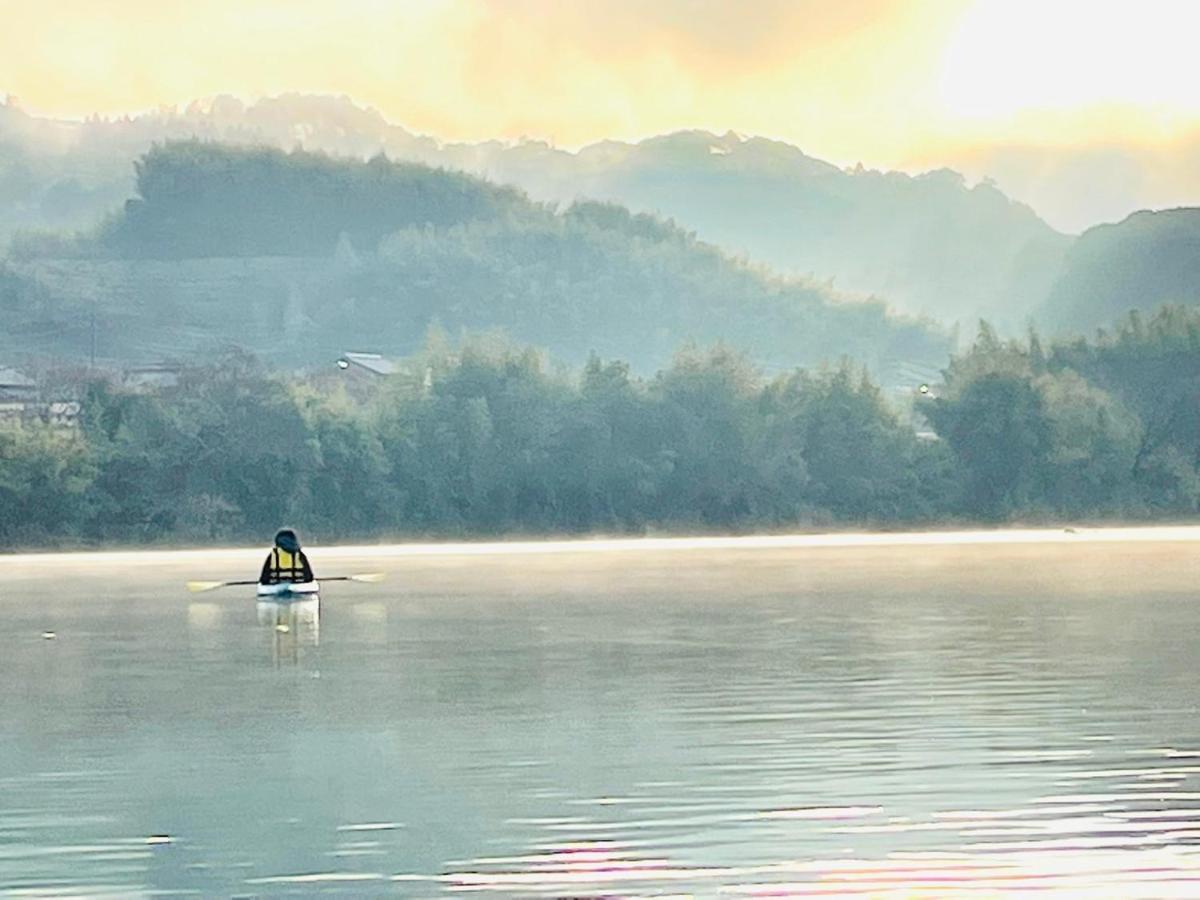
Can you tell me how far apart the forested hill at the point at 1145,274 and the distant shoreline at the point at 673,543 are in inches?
3279

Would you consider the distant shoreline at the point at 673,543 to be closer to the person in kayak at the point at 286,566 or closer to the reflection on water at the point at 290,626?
the person in kayak at the point at 286,566

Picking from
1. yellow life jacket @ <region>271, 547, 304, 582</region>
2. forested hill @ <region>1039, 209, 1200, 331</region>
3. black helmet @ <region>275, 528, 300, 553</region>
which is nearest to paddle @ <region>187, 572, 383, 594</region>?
black helmet @ <region>275, 528, 300, 553</region>

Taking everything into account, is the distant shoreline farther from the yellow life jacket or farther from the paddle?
the yellow life jacket

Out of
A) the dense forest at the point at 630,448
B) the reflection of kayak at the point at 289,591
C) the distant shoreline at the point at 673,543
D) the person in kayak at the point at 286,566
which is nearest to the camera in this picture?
A: the reflection of kayak at the point at 289,591

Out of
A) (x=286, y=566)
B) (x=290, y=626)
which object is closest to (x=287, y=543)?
(x=286, y=566)

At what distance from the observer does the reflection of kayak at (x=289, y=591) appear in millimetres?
56438

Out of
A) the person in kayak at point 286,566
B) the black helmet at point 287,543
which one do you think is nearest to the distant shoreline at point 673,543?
the black helmet at point 287,543

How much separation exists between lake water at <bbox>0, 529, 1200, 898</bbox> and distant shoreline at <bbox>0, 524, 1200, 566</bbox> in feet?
133

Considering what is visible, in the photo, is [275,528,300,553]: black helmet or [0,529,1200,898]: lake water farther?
[275,528,300,553]: black helmet

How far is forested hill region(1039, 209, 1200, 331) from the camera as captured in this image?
190 metres

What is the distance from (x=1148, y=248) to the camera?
19550 cm

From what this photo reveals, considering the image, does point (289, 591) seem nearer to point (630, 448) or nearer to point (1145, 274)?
point (630, 448)

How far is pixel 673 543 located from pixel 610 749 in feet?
→ 251

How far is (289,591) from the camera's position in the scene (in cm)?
5656
